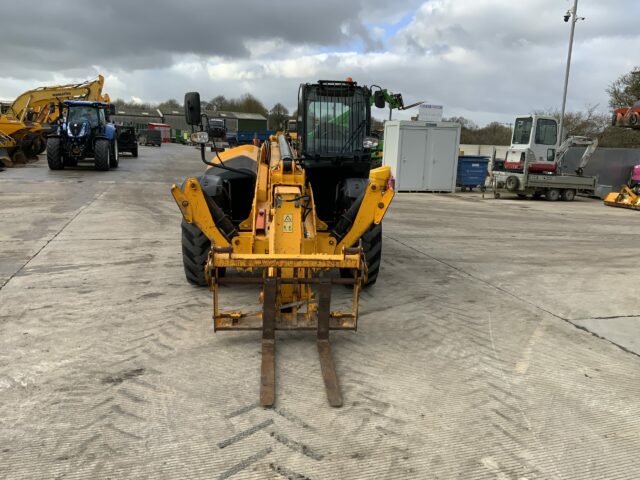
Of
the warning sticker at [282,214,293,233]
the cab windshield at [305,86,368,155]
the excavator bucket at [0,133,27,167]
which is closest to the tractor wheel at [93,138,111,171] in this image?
the excavator bucket at [0,133,27,167]

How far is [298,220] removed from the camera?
4.42 meters

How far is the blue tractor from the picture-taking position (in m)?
18.5

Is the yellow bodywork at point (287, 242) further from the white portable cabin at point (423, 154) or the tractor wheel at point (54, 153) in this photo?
the tractor wheel at point (54, 153)

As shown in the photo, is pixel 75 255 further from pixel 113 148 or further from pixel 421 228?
pixel 113 148

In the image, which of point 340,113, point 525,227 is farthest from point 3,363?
point 525,227

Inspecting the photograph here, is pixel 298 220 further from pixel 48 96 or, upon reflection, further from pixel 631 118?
pixel 48 96

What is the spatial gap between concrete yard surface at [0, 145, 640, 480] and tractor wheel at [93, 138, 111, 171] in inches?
479

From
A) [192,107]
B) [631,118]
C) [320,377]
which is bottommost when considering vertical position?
[320,377]

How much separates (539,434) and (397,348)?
1413 millimetres

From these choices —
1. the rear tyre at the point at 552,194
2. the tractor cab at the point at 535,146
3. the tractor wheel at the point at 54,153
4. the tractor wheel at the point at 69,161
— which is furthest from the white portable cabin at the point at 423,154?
the tractor wheel at the point at 54,153

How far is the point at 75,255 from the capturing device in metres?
7.07

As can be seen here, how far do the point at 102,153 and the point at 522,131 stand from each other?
15.9 meters

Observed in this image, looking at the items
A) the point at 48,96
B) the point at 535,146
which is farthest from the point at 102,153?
the point at 535,146

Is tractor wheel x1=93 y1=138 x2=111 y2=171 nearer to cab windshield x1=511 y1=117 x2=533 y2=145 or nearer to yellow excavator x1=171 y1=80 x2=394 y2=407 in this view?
yellow excavator x1=171 y1=80 x2=394 y2=407
